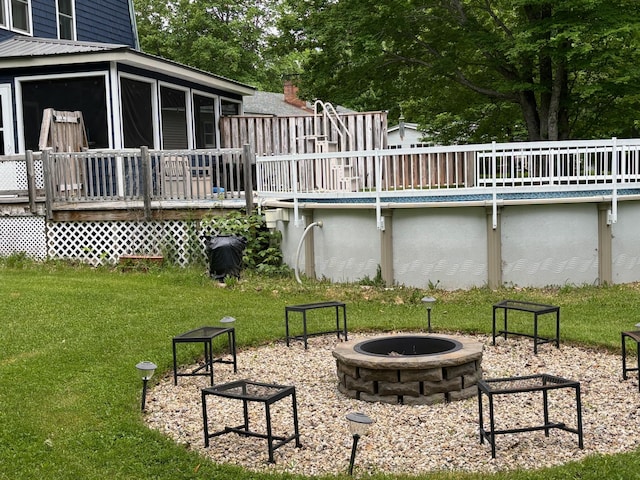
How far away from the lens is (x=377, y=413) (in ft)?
20.4

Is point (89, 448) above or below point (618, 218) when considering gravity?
below

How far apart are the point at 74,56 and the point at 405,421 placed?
11.3m

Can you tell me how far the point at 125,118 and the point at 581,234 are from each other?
8986mm

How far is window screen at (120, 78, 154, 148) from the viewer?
15289mm

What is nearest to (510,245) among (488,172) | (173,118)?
(488,172)

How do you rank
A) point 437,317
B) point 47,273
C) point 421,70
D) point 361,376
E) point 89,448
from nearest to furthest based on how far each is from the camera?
point 89,448 < point 361,376 < point 437,317 < point 47,273 < point 421,70

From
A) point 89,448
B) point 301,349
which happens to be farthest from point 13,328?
point 89,448

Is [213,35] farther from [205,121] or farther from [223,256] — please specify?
[223,256]

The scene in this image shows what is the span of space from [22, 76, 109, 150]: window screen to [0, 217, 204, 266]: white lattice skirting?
2221 millimetres

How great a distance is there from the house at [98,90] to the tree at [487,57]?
379 cm

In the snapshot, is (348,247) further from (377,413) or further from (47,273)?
(377,413)

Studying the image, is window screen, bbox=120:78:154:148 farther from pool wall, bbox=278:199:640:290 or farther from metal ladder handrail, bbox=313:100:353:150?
pool wall, bbox=278:199:640:290

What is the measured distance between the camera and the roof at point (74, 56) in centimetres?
1449

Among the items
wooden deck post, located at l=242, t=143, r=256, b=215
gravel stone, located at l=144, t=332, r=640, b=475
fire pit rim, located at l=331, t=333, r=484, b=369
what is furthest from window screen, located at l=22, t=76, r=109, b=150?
fire pit rim, located at l=331, t=333, r=484, b=369
